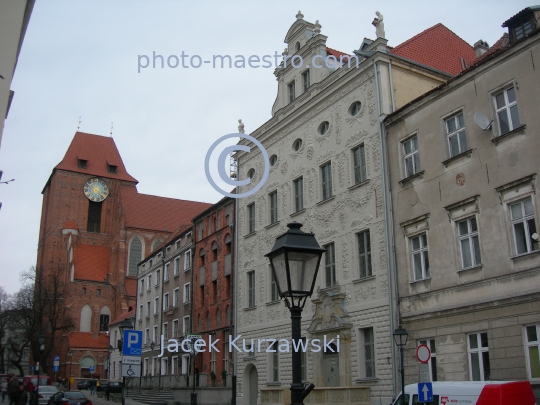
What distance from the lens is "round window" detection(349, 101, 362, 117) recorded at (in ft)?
84.6

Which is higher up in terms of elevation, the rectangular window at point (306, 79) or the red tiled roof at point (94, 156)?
the red tiled roof at point (94, 156)

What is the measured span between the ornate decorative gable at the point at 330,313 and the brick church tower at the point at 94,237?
5601cm

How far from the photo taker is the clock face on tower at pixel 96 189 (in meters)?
91.1

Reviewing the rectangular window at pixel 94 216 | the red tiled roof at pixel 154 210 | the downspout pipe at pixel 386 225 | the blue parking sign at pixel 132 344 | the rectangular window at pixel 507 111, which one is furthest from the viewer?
the rectangular window at pixel 94 216

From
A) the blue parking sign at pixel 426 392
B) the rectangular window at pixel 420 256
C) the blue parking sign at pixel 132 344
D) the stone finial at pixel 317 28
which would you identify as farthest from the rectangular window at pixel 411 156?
the blue parking sign at pixel 132 344

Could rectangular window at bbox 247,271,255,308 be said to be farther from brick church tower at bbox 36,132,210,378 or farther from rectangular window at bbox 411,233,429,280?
brick church tower at bbox 36,132,210,378

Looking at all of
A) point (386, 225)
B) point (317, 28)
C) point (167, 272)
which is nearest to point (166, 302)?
point (167, 272)

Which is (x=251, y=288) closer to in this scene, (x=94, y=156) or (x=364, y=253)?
(x=364, y=253)

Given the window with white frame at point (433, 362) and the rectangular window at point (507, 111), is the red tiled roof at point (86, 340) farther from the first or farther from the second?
the rectangular window at point (507, 111)

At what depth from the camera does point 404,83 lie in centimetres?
2534

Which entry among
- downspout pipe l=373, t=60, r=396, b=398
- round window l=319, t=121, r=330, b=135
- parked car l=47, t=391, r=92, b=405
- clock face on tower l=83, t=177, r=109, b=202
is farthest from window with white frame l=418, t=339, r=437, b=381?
clock face on tower l=83, t=177, r=109, b=202

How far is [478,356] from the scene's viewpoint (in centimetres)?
1845

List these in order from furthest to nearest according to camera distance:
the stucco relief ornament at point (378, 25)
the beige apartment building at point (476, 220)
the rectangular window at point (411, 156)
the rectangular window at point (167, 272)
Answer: the rectangular window at point (167, 272) < the stucco relief ornament at point (378, 25) < the rectangular window at point (411, 156) < the beige apartment building at point (476, 220)

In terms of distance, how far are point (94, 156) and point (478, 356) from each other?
84.8 m
